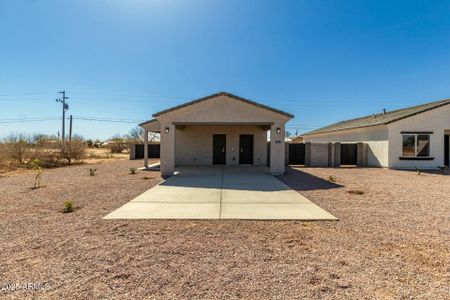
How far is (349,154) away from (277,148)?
352 inches

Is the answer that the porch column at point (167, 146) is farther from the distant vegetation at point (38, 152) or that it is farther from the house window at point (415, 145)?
the house window at point (415, 145)

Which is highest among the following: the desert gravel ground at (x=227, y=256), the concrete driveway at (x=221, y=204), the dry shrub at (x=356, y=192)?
the dry shrub at (x=356, y=192)

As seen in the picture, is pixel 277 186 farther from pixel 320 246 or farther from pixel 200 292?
pixel 200 292

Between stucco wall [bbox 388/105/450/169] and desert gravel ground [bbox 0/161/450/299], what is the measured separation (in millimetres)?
11361

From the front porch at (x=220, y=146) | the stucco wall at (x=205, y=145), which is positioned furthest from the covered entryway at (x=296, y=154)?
the stucco wall at (x=205, y=145)

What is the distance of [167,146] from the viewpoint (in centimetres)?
1211

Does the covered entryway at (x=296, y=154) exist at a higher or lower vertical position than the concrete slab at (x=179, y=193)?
higher

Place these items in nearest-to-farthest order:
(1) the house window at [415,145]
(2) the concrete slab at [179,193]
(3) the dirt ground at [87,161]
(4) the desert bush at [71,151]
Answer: (2) the concrete slab at [179,193], (3) the dirt ground at [87,161], (1) the house window at [415,145], (4) the desert bush at [71,151]

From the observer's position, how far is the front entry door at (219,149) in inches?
645

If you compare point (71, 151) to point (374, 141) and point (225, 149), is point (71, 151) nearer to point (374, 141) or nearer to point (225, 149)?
point (225, 149)

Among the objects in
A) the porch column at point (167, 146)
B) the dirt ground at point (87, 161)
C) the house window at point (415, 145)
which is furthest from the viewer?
the house window at point (415, 145)

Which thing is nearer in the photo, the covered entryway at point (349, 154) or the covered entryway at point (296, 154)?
the covered entryway at point (296, 154)

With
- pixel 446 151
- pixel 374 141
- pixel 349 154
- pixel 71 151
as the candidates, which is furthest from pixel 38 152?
pixel 446 151

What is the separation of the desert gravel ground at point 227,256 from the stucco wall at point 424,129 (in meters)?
11.4
